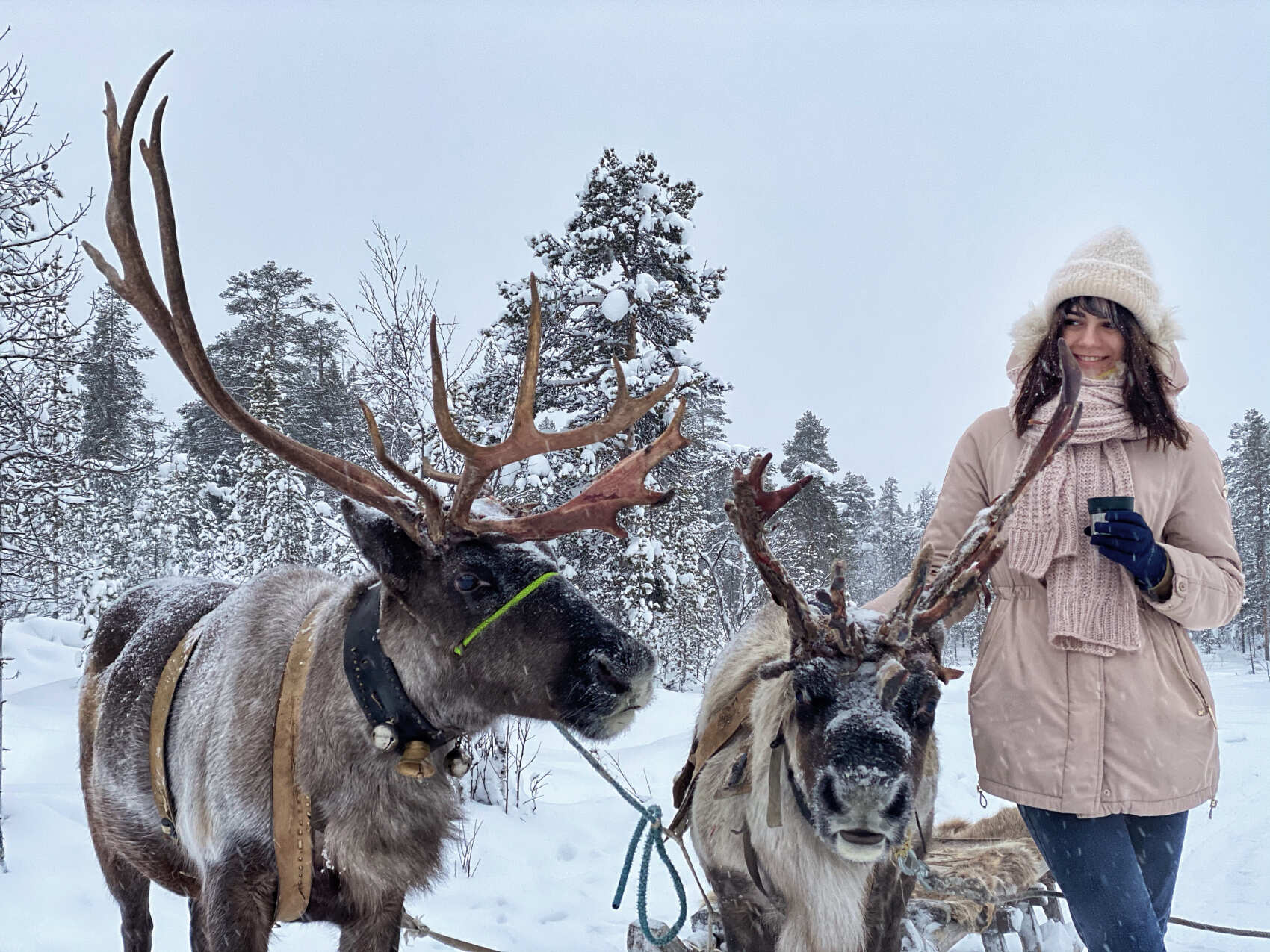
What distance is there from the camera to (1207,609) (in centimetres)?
229

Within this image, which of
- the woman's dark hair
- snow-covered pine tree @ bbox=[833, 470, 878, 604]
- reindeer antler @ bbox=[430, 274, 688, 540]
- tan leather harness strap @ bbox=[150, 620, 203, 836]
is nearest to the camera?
reindeer antler @ bbox=[430, 274, 688, 540]

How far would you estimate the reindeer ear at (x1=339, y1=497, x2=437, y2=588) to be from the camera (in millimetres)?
2252

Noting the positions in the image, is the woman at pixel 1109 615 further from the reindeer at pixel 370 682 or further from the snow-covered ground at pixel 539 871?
the snow-covered ground at pixel 539 871

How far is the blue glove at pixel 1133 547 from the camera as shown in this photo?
2.26 metres

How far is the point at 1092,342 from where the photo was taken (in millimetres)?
2627

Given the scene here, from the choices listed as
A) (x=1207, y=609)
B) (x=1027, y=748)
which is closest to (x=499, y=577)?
(x=1027, y=748)

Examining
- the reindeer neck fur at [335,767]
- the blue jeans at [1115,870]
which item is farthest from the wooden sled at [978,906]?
the reindeer neck fur at [335,767]

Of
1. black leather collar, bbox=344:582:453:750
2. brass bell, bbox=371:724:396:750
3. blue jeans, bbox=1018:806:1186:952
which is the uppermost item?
black leather collar, bbox=344:582:453:750

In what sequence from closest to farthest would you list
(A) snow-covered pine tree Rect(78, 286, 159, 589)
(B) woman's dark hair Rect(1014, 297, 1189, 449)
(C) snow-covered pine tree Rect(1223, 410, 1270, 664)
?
(B) woman's dark hair Rect(1014, 297, 1189, 449)
(A) snow-covered pine tree Rect(78, 286, 159, 589)
(C) snow-covered pine tree Rect(1223, 410, 1270, 664)

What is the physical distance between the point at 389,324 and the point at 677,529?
33.0 ft

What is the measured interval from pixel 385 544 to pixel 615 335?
33.9 ft

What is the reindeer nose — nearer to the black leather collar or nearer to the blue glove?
the black leather collar

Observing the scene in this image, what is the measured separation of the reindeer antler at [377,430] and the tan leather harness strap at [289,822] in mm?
695

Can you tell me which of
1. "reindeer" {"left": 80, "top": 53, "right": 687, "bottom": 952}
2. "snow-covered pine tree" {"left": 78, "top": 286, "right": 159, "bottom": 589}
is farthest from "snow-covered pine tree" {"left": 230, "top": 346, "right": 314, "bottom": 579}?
"reindeer" {"left": 80, "top": 53, "right": 687, "bottom": 952}
